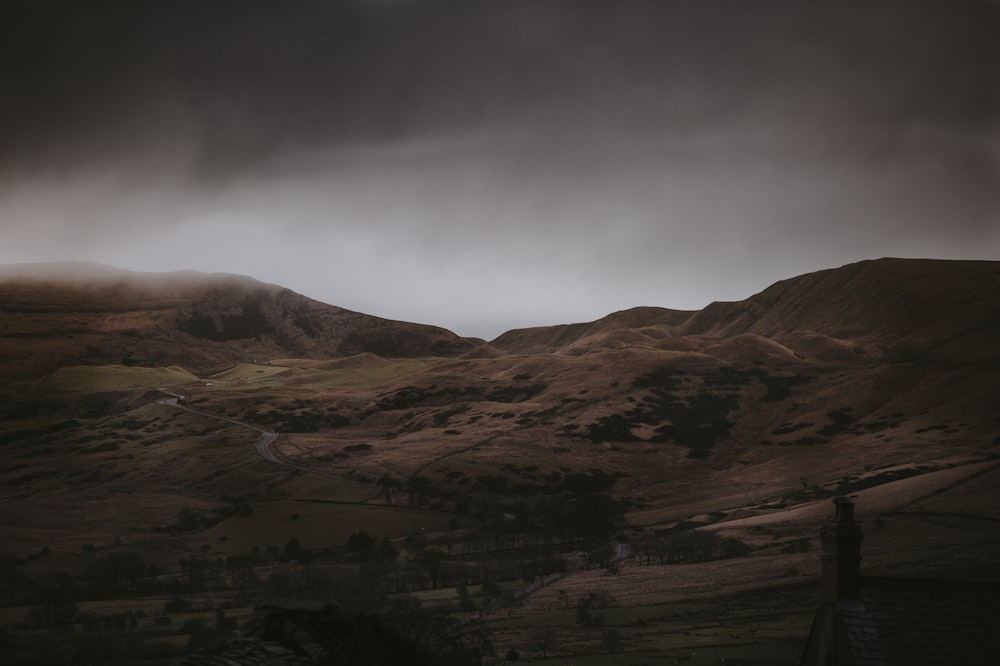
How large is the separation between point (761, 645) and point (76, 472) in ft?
488

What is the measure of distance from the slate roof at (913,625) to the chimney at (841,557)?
0.28 meters

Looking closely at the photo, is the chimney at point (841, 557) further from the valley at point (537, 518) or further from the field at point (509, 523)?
the valley at point (537, 518)

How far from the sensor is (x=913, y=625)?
24.1 meters

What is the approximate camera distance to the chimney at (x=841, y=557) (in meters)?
25.0

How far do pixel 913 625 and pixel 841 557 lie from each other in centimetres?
235

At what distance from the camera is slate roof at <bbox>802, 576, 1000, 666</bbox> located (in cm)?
2344

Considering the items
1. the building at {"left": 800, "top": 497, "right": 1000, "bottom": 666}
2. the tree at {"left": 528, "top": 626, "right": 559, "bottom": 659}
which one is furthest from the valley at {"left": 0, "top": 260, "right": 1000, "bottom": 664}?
the building at {"left": 800, "top": 497, "right": 1000, "bottom": 666}

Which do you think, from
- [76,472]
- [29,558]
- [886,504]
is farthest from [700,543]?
[76,472]

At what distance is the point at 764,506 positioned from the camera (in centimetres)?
13112

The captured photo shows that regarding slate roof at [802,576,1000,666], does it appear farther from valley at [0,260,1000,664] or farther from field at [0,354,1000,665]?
valley at [0,260,1000,664]

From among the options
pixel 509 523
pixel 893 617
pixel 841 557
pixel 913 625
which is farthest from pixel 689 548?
pixel 913 625

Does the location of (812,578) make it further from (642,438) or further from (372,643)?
(642,438)

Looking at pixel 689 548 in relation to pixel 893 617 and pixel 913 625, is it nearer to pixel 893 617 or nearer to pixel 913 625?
pixel 893 617

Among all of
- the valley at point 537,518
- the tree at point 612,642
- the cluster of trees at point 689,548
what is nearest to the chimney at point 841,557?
the valley at point 537,518
